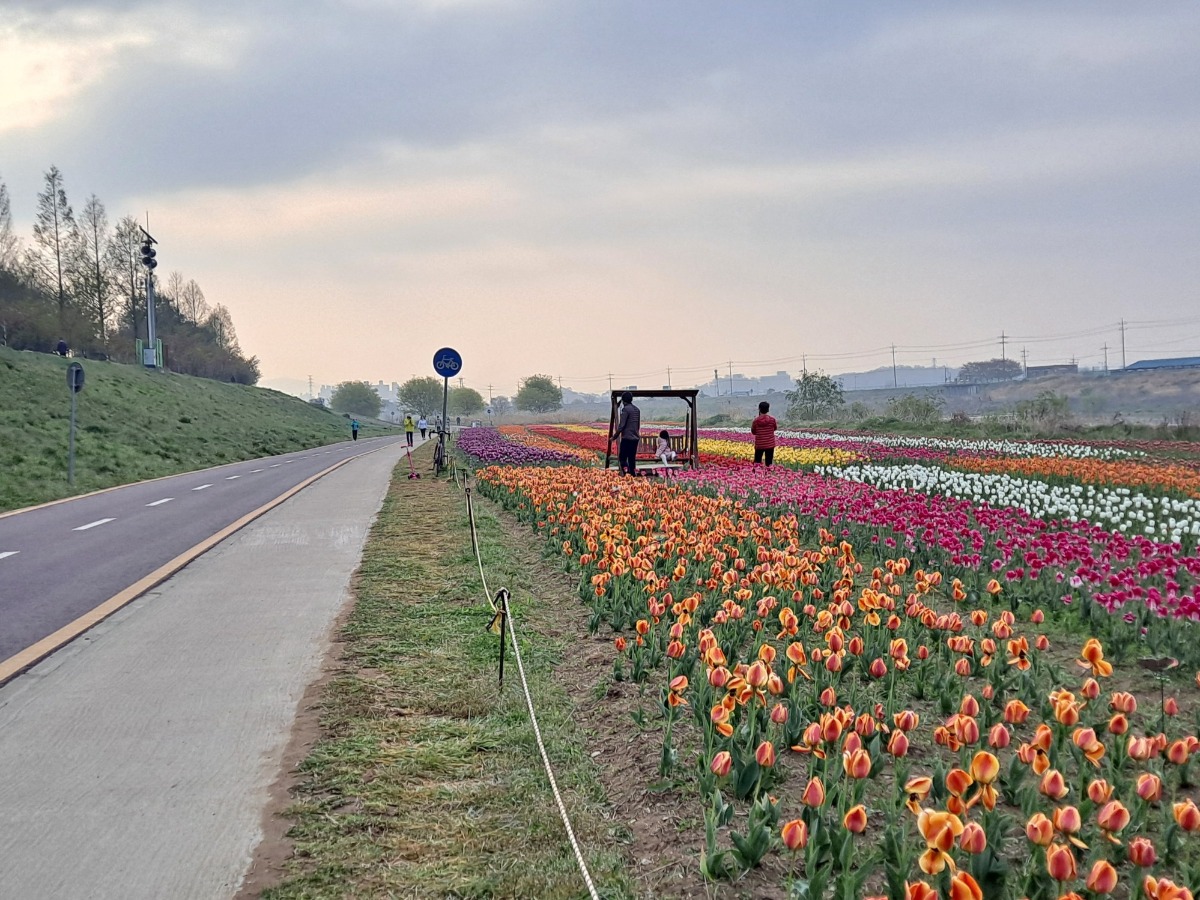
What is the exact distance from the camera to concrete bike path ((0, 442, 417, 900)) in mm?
3566

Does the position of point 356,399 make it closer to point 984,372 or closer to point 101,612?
point 984,372

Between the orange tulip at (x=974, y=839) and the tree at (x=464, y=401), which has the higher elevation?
the tree at (x=464, y=401)

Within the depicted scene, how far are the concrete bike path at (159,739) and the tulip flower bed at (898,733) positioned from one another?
2.10 metres

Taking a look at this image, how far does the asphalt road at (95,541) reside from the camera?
8.29 m

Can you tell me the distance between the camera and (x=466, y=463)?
85.9 feet

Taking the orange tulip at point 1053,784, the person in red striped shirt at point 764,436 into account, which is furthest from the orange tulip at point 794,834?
the person in red striped shirt at point 764,436

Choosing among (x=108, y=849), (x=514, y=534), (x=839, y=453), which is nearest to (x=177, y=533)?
(x=514, y=534)

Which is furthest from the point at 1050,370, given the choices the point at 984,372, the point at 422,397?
the point at 422,397

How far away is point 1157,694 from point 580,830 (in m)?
4.09

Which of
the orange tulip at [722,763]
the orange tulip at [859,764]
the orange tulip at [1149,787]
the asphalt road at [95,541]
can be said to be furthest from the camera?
the asphalt road at [95,541]

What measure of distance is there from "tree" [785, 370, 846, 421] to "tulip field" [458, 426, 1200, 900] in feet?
160

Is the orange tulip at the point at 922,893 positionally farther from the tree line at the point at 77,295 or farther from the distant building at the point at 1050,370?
the distant building at the point at 1050,370

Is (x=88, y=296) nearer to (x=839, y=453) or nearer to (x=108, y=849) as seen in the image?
(x=839, y=453)

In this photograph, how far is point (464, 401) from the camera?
187 metres
